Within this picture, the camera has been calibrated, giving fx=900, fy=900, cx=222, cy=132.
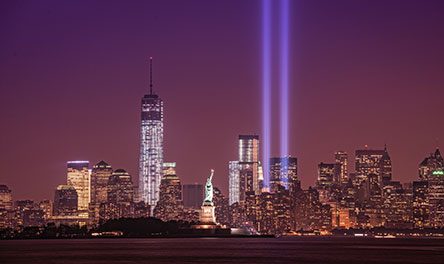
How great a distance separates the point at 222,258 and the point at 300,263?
16.3 meters

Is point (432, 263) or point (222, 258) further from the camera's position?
point (222, 258)

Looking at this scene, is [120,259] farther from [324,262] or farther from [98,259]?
[324,262]

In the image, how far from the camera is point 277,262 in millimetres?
114188

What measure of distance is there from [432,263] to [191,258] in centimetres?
3382

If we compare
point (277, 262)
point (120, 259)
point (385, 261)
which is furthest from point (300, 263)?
point (120, 259)

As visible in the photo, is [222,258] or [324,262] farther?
[222,258]

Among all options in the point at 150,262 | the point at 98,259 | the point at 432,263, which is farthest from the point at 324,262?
the point at 98,259

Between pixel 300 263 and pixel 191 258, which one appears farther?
pixel 191 258

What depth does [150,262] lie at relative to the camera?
375 feet

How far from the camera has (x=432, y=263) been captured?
371 feet

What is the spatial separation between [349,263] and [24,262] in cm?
4160

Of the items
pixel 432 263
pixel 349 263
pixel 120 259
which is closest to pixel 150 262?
pixel 120 259

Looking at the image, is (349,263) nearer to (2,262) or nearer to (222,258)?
(222,258)

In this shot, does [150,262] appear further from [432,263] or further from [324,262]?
[432,263]
